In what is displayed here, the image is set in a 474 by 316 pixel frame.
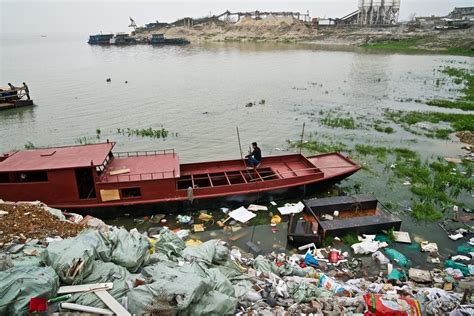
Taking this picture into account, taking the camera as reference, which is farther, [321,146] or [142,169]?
[321,146]

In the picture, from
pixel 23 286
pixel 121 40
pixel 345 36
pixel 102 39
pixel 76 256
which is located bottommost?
pixel 76 256

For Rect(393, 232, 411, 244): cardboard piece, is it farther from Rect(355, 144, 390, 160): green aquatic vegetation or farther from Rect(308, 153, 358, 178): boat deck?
Rect(355, 144, 390, 160): green aquatic vegetation

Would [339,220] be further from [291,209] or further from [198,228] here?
[198,228]

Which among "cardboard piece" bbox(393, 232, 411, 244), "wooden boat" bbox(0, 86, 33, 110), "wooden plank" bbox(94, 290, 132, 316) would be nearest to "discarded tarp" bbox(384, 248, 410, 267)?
"cardboard piece" bbox(393, 232, 411, 244)

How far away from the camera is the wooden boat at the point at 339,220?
10438 millimetres

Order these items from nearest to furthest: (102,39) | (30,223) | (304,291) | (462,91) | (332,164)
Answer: (304,291) → (30,223) → (332,164) → (462,91) → (102,39)

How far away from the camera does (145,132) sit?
21.6 m

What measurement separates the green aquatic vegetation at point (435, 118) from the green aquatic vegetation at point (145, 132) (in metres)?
16.3

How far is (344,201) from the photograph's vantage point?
39.3 feet

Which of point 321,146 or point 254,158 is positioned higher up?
point 254,158

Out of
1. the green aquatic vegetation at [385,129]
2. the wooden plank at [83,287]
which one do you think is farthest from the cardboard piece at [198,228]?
the green aquatic vegetation at [385,129]

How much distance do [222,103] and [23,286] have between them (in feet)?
83.4

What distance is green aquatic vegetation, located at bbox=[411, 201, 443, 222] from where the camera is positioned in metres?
11.8

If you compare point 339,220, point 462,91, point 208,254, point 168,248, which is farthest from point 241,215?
point 462,91
